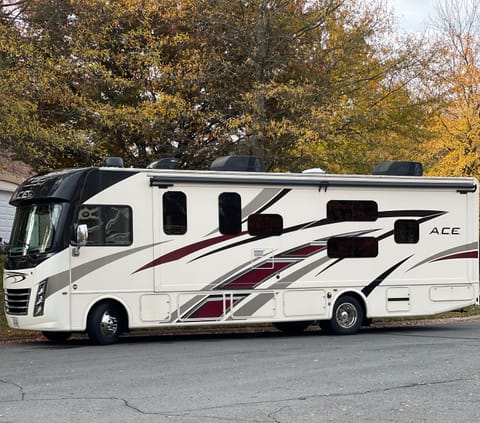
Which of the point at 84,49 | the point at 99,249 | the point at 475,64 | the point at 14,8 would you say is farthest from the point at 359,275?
the point at 475,64

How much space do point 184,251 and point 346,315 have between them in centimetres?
348

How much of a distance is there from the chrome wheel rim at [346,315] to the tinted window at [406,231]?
1.66m

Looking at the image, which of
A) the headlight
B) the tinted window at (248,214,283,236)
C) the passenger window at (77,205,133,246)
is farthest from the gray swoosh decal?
the tinted window at (248,214,283,236)

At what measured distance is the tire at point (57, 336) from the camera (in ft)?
50.7

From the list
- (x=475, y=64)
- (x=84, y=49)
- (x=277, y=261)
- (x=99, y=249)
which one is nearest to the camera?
(x=99, y=249)

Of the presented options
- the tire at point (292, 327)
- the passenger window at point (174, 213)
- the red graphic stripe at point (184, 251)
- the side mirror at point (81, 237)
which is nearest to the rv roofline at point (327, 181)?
the passenger window at point (174, 213)

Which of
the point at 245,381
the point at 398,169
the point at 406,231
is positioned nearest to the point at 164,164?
the point at 398,169

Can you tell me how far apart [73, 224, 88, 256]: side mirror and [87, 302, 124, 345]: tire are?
39.3 inches

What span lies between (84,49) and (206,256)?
7000 millimetres

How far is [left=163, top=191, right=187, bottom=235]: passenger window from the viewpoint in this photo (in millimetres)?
15102

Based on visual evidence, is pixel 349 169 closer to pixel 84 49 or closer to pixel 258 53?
pixel 258 53

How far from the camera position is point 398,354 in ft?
41.7

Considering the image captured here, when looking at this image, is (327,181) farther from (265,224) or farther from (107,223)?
(107,223)

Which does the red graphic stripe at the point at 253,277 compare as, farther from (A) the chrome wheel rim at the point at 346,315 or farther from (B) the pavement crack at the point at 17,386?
(B) the pavement crack at the point at 17,386
